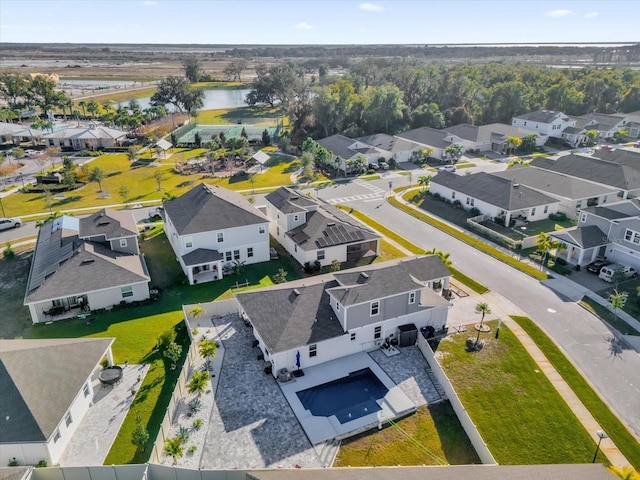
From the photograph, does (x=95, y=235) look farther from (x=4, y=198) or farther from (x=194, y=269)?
(x=4, y=198)

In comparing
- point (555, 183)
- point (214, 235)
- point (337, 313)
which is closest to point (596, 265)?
point (555, 183)

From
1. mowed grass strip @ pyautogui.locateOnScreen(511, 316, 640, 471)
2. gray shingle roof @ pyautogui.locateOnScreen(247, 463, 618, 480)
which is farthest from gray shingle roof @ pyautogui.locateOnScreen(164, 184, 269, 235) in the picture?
gray shingle roof @ pyautogui.locateOnScreen(247, 463, 618, 480)

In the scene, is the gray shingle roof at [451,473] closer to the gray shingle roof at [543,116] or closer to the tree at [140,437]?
the tree at [140,437]

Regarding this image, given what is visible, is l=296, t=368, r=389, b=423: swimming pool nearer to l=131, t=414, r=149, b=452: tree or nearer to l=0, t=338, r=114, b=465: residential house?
l=131, t=414, r=149, b=452: tree

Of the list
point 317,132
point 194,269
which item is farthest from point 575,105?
point 194,269

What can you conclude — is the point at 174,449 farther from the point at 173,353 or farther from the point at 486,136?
the point at 486,136

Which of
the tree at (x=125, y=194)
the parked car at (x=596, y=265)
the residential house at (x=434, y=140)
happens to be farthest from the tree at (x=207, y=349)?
the residential house at (x=434, y=140)
